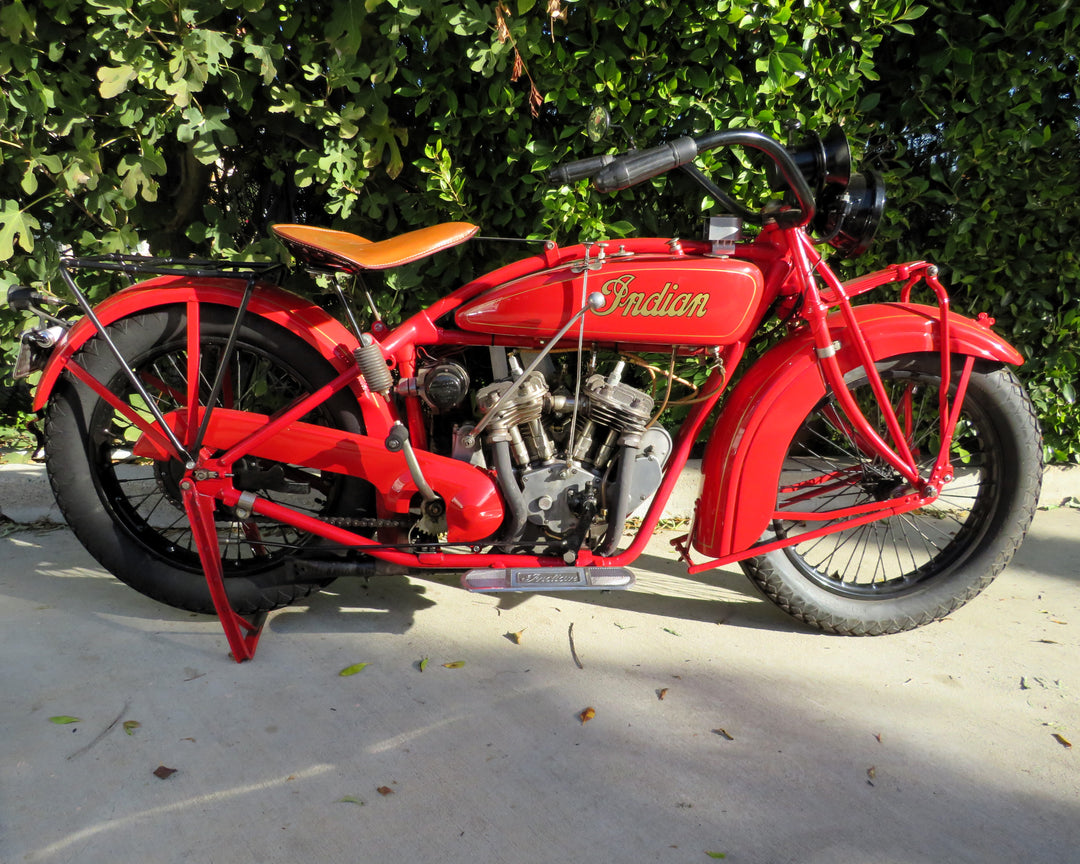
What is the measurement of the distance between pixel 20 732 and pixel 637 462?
1801 millimetres

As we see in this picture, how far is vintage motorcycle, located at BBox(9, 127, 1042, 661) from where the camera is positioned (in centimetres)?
228

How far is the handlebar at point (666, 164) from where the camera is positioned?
2037 mm

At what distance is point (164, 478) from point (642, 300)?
5.36 ft

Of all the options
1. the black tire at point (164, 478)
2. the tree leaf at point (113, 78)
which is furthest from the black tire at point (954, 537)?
the tree leaf at point (113, 78)

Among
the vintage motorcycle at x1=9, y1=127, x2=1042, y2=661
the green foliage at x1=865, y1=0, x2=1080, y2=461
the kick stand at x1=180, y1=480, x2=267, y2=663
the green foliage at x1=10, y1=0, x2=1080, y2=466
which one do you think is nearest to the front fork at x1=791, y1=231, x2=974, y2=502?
the vintage motorcycle at x1=9, y1=127, x2=1042, y2=661

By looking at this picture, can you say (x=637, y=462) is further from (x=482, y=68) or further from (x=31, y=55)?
(x=31, y=55)

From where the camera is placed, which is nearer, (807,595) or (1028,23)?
(807,595)

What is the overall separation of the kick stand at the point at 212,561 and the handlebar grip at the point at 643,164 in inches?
59.0

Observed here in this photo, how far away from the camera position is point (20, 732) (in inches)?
77.4

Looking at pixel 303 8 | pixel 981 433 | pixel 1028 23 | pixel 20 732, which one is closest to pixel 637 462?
pixel 981 433

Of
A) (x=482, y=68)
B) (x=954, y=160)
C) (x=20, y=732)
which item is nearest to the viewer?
(x=20, y=732)

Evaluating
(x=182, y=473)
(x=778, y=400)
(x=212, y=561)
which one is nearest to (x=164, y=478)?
(x=182, y=473)

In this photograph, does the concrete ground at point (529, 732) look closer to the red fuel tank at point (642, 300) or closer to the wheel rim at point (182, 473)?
the wheel rim at point (182, 473)

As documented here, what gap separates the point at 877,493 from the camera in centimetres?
262
